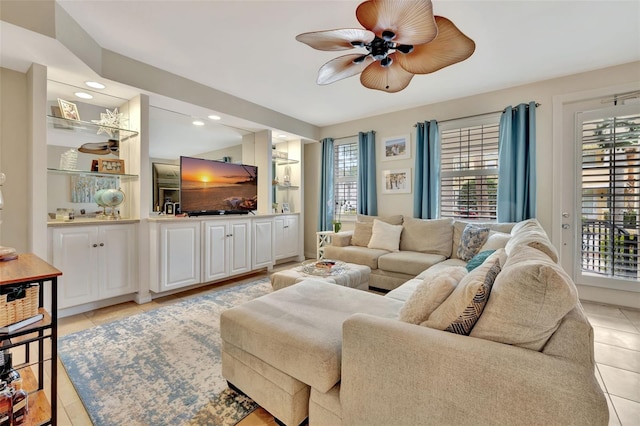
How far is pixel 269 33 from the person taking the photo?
7.80 ft

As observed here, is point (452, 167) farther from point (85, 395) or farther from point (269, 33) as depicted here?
point (85, 395)

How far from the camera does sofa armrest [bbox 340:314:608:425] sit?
2.52ft

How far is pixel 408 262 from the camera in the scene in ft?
10.4

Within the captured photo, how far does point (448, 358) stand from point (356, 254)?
2702 millimetres

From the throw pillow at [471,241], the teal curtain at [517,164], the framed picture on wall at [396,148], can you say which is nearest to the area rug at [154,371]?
the throw pillow at [471,241]

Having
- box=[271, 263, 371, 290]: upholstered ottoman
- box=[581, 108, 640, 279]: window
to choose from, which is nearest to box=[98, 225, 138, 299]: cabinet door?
box=[271, 263, 371, 290]: upholstered ottoman

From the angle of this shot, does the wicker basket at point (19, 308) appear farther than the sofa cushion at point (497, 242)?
No

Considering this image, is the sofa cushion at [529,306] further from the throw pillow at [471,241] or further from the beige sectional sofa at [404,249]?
the throw pillow at [471,241]

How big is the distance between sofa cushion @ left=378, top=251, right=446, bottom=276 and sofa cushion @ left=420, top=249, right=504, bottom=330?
2.06 metres

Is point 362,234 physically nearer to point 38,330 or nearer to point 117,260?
point 117,260

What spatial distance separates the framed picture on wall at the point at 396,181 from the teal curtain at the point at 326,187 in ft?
3.48

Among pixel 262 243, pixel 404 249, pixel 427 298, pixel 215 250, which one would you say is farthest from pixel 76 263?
pixel 404 249

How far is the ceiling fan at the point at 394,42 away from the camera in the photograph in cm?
148

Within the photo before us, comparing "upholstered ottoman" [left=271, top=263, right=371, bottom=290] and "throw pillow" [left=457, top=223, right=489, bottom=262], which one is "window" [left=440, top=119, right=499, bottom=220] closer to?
"throw pillow" [left=457, top=223, right=489, bottom=262]
